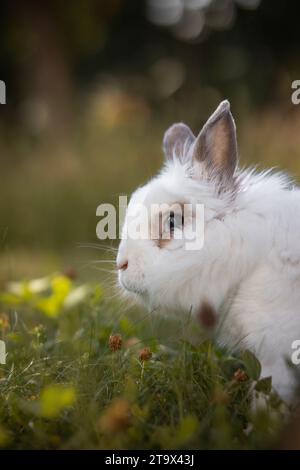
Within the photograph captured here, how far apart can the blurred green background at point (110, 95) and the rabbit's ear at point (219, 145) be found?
2.78 meters

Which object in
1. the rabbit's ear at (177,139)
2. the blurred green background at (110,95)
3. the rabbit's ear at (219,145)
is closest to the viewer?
the rabbit's ear at (219,145)

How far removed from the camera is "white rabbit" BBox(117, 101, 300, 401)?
2.22 meters

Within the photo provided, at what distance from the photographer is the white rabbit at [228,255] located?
2219 mm

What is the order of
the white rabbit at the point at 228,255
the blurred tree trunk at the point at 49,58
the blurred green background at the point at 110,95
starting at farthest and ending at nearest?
the blurred tree trunk at the point at 49,58, the blurred green background at the point at 110,95, the white rabbit at the point at 228,255

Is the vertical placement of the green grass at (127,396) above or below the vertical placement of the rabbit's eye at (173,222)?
below

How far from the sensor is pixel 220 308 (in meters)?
2.33

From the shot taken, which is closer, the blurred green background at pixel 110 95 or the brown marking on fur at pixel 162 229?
the brown marking on fur at pixel 162 229

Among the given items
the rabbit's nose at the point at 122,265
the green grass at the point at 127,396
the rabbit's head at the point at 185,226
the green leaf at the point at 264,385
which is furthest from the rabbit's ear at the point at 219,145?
the green leaf at the point at 264,385

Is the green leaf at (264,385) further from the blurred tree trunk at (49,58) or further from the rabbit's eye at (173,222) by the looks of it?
the blurred tree trunk at (49,58)

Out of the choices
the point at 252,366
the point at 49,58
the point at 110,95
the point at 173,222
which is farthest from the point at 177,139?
the point at 110,95

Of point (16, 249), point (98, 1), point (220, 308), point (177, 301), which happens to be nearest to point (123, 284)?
point (177, 301)

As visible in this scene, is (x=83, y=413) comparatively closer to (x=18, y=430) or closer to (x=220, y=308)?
(x=18, y=430)

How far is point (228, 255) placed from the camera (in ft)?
7.59
